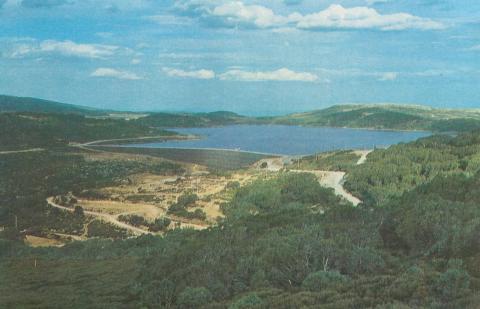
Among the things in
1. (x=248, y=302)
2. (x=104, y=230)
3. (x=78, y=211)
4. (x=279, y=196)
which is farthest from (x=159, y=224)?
(x=248, y=302)

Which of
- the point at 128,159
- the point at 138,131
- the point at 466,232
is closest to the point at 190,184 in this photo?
the point at 128,159

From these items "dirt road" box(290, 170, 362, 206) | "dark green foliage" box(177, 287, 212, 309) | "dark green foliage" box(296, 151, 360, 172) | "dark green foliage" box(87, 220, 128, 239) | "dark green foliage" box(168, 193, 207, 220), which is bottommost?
"dark green foliage" box(87, 220, 128, 239)

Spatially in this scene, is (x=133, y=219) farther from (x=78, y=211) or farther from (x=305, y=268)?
(x=305, y=268)

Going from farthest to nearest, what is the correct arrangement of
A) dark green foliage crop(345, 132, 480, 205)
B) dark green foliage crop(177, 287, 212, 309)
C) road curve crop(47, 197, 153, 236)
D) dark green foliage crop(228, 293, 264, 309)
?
1. dark green foliage crop(345, 132, 480, 205)
2. road curve crop(47, 197, 153, 236)
3. dark green foliage crop(177, 287, 212, 309)
4. dark green foliage crop(228, 293, 264, 309)

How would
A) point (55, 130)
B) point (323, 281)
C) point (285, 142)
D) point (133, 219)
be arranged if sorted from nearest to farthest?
point (323, 281), point (133, 219), point (55, 130), point (285, 142)

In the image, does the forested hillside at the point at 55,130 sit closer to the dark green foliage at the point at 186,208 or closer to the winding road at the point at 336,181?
the dark green foliage at the point at 186,208

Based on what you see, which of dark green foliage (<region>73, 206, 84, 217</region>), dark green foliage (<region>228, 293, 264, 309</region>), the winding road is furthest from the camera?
the winding road

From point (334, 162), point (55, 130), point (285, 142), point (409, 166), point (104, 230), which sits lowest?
point (104, 230)

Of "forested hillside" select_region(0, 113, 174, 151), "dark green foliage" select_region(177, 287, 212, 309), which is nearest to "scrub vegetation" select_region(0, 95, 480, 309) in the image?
"dark green foliage" select_region(177, 287, 212, 309)

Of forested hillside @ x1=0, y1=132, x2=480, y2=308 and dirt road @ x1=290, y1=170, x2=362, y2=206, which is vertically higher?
forested hillside @ x1=0, y1=132, x2=480, y2=308

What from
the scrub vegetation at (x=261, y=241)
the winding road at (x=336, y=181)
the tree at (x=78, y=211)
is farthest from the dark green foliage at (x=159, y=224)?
the winding road at (x=336, y=181)

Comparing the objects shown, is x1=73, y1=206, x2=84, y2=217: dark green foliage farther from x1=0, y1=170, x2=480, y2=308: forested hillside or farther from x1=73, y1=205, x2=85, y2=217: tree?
x1=0, y1=170, x2=480, y2=308: forested hillside

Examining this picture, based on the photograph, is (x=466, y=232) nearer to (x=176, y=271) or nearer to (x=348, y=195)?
(x=176, y=271)
